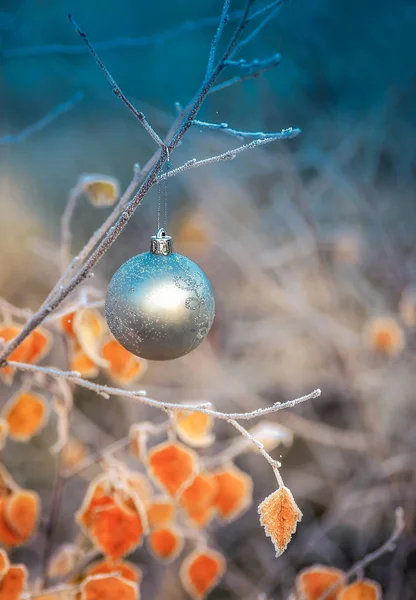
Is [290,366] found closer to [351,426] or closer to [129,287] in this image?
[351,426]

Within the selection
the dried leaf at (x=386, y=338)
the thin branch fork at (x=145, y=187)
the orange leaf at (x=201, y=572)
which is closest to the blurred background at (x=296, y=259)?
the dried leaf at (x=386, y=338)

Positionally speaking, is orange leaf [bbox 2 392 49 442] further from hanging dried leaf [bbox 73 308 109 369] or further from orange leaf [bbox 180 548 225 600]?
orange leaf [bbox 180 548 225 600]

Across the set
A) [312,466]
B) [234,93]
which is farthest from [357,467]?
[234,93]

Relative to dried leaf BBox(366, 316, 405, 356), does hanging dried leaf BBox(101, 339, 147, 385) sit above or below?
below

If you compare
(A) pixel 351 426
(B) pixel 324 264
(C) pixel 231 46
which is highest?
(B) pixel 324 264

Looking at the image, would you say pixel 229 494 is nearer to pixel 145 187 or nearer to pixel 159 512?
pixel 159 512

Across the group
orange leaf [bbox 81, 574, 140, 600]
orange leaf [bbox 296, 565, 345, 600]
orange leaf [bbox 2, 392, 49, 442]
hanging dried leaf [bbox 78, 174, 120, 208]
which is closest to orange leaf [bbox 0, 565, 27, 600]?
orange leaf [bbox 81, 574, 140, 600]
